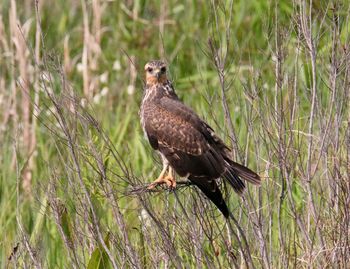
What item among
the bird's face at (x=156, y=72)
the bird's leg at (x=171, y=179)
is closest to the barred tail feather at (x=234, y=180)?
the bird's leg at (x=171, y=179)

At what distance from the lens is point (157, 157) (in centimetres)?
707

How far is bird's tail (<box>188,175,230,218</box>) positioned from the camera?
5.49m

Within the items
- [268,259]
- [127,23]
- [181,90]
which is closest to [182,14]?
[127,23]

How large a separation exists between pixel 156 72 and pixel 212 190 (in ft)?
3.94

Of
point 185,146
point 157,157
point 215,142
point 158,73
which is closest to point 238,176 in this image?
point 215,142

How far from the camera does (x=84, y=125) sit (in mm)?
5586

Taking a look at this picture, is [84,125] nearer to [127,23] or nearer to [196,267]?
[196,267]

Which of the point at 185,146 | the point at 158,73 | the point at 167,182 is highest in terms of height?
the point at 158,73

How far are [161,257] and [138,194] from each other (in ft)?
2.08

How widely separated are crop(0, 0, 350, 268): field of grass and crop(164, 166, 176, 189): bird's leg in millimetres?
120

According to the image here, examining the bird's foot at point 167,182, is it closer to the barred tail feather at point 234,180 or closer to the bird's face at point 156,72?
the barred tail feather at point 234,180

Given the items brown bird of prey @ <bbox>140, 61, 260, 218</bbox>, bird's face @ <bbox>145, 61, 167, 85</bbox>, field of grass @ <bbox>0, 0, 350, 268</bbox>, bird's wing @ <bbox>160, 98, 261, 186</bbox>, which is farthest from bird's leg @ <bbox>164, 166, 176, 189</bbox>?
bird's face @ <bbox>145, 61, 167, 85</bbox>

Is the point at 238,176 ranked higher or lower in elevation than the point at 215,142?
lower

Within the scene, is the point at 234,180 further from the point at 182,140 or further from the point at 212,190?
the point at 182,140
